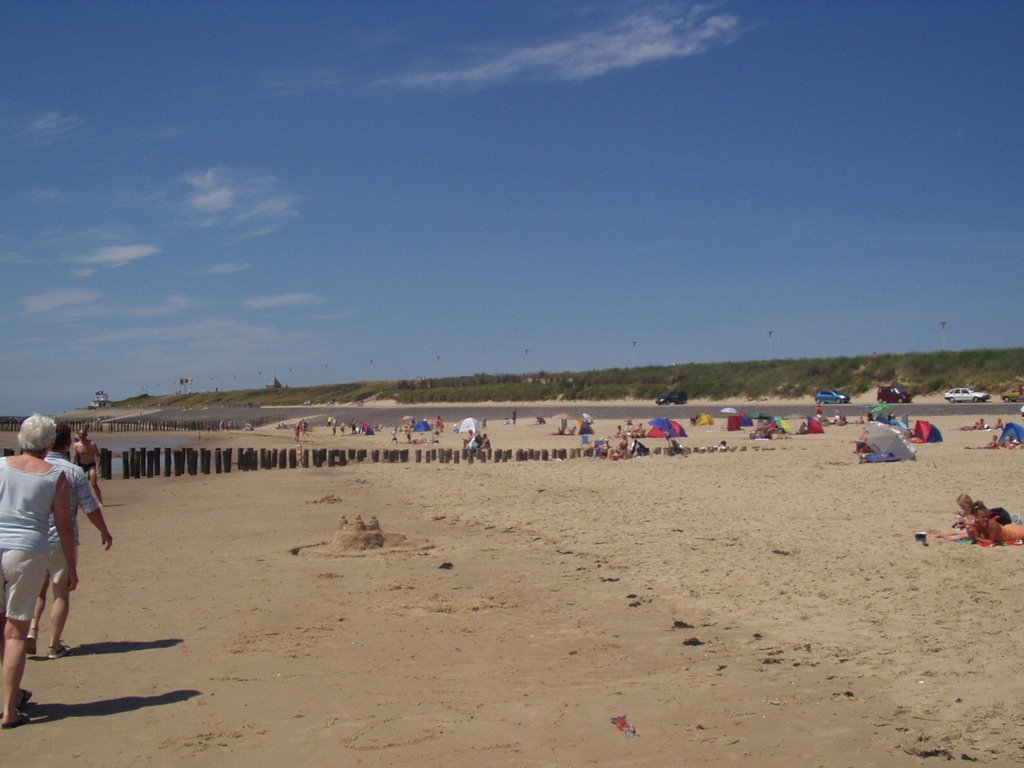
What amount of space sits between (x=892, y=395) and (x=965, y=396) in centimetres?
471

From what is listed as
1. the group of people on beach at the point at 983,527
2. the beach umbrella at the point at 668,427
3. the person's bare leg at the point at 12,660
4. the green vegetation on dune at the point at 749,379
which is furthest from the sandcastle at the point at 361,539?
the green vegetation on dune at the point at 749,379

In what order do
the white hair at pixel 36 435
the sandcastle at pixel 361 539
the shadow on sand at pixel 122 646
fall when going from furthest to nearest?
the sandcastle at pixel 361 539, the shadow on sand at pixel 122 646, the white hair at pixel 36 435

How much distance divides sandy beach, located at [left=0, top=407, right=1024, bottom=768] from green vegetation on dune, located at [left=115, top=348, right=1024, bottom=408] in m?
48.9

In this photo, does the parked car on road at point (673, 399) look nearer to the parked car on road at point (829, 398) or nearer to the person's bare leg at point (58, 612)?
the parked car on road at point (829, 398)

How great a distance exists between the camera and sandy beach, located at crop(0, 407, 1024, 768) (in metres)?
5.66

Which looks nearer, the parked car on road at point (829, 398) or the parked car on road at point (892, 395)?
the parked car on road at point (892, 395)

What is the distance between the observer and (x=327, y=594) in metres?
10.0

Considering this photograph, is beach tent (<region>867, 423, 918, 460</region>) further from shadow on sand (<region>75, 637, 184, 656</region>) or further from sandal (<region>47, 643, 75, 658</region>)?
sandal (<region>47, 643, 75, 658</region>)

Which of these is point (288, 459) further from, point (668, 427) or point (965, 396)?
point (965, 396)

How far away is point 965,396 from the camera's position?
167ft

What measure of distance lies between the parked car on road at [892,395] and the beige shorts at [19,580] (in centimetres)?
5506

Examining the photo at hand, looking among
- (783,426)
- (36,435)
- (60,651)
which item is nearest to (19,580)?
(36,435)

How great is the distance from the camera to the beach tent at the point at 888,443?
2059 cm

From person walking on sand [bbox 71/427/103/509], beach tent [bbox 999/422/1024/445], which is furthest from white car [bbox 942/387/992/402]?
person walking on sand [bbox 71/427/103/509]
